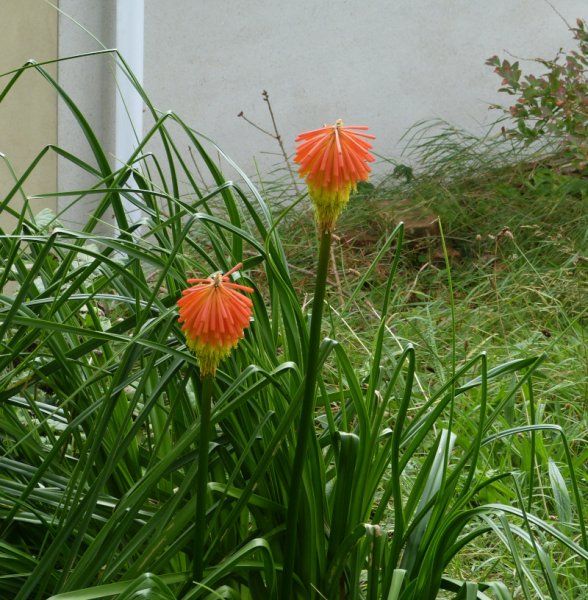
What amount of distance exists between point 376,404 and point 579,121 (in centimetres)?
278

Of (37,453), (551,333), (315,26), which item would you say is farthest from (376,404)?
(315,26)

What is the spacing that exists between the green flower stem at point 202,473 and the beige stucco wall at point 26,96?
10.5ft

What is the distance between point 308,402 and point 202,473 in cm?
13

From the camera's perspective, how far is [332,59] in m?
5.30

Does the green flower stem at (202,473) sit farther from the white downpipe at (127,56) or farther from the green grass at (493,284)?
the white downpipe at (127,56)

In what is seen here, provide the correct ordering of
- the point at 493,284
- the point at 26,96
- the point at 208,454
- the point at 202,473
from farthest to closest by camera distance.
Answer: the point at 26,96
the point at 493,284
the point at 208,454
the point at 202,473

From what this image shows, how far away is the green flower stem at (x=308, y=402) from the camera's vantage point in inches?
34.7

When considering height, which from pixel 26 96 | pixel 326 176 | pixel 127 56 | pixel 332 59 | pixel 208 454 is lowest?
pixel 208 454

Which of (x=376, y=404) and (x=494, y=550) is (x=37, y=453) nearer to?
(x=376, y=404)

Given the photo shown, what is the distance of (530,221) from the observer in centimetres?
393

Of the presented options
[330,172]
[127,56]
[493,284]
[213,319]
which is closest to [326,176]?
[330,172]

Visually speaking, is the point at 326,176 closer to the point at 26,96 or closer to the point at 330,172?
the point at 330,172

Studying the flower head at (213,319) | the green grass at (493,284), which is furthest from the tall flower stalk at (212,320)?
the green grass at (493,284)

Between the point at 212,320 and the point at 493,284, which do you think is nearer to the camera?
the point at 212,320
